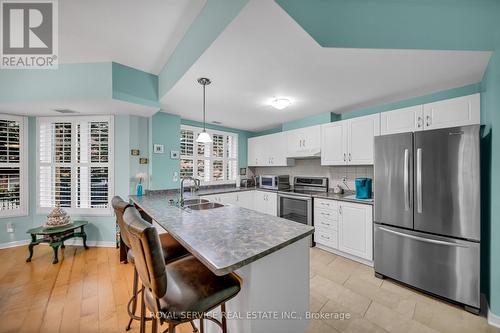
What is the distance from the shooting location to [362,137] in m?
3.02

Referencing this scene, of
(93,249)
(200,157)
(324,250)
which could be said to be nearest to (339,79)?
(324,250)

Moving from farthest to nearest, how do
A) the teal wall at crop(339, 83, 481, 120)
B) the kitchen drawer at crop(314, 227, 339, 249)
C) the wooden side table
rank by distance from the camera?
the kitchen drawer at crop(314, 227, 339, 249), the wooden side table, the teal wall at crop(339, 83, 481, 120)

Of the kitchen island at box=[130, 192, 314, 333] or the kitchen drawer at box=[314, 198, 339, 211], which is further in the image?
the kitchen drawer at box=[314, 198, 339, 211]

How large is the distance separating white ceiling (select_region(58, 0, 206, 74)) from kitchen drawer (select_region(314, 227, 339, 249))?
3070 mm

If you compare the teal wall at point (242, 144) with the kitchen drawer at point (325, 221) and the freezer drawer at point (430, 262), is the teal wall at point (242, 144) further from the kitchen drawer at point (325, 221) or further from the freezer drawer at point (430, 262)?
the freezer drawer at point (430, 262)

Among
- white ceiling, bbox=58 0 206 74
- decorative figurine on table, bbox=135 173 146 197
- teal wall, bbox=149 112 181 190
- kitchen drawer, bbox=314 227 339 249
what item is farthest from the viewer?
teal wall, bbox=149 112 181 190

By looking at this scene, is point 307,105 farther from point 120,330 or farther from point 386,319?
point 120,330

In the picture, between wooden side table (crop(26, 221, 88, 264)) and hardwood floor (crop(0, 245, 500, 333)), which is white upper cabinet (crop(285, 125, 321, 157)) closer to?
hardwood floor (crop(0, 245, 500, 333))

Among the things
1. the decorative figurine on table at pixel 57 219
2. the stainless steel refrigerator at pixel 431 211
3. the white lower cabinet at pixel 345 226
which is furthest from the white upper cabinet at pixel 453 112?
the decorative figurine on table at pixel 57 219

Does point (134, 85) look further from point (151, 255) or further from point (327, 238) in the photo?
point (327, 238)

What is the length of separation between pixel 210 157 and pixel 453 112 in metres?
4.03

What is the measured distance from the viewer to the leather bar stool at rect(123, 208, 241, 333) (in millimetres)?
895

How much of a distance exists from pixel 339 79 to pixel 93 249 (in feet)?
14.6

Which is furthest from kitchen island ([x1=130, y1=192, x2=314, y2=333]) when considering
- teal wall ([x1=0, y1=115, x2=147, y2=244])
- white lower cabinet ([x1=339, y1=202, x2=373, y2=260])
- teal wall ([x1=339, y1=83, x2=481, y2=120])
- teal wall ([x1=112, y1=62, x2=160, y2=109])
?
teal wall ([x1=339, y1=83, x2=481, y2=120])
